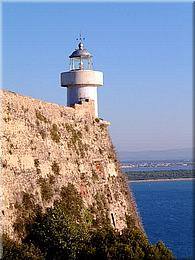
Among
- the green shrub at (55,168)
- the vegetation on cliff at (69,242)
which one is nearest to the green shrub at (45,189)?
the vegetation on cliff at (69,242)

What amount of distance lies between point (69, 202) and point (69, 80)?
270 inches

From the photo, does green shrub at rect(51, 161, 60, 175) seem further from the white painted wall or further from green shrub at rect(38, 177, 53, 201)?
→ the white painted wall

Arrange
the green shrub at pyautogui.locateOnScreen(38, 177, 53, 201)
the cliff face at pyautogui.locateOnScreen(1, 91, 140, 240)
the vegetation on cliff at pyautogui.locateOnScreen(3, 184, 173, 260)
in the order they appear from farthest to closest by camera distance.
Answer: the green shrub at pyautogui.locateOnScreen(38, 177, 53, 201) < the cliff face at pyautogui.locateOnScreen(1, 91, 140, 240) < the vegetation on cliff at pyautogui.locateOnScreen(3, 184, 173, 260)

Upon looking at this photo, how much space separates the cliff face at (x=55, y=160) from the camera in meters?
15.5

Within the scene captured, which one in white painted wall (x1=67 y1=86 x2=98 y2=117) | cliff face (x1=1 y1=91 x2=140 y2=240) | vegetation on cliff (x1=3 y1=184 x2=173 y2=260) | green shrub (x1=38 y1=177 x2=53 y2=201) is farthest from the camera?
white painted wall (x1=67 y1=86 x2=98 y2=117)

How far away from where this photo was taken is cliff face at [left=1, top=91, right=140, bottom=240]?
1550cm

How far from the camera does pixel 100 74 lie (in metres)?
Result: 24.0

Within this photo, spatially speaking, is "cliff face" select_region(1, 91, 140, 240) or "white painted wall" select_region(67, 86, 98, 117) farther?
"white painted wall" select_region(67, 86, 98, 117)

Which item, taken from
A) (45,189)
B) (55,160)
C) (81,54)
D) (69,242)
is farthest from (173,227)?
(69,242)

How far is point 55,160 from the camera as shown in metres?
18.8

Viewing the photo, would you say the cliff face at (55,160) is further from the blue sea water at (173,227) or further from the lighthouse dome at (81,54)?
the blue sea water at (173,227)

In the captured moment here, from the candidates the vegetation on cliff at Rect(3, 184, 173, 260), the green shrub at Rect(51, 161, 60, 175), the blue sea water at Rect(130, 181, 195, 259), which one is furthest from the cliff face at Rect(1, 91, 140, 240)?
the blue sea water at Rect(130, 181, 195, 259)

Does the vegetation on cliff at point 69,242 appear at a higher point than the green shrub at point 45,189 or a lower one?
lower

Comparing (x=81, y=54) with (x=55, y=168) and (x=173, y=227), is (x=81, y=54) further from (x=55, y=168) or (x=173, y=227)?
(x=173, y=227)
